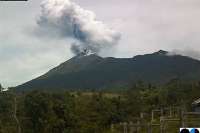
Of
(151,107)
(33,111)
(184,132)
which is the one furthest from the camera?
(151,107)

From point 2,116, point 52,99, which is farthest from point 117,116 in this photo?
point 2,116

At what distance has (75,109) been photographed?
276ft

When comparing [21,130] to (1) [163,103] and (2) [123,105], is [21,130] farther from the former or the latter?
(1) [163,103]

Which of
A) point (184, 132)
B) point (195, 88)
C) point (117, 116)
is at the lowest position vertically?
point (184, 132)

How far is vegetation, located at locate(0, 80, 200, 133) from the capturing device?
7838cm

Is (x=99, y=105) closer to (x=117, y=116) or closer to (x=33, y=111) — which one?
(x=117, y=116)

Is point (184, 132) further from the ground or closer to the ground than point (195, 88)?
closer to the ground

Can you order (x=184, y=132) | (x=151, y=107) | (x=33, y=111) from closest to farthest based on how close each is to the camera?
(x=184, y=132)
(x=33, y=111)
(x=151, y=107)

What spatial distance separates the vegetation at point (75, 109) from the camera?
257 feet

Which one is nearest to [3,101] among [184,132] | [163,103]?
[163,103]

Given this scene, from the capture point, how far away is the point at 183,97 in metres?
88.1

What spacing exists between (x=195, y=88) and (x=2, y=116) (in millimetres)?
32519

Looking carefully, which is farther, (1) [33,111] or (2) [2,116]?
(2) [2,116]

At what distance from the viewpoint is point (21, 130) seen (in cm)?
8244
